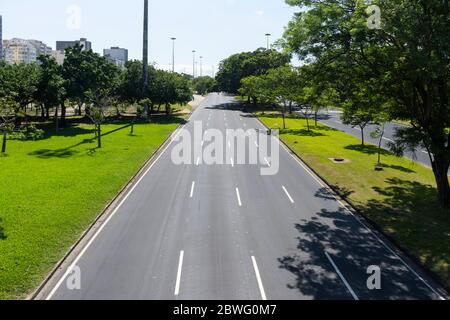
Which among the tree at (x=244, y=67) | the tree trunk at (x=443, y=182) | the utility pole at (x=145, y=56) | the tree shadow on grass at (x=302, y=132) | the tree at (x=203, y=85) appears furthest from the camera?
the tree at (x=203, y=85)

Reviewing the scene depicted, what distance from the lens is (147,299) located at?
13.7 m

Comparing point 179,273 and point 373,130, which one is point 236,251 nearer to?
point 179,273

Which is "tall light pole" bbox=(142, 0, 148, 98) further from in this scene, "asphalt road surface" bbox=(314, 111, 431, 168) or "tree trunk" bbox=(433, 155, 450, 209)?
"tree trunk" bbox=(433, 155, 450, 209)

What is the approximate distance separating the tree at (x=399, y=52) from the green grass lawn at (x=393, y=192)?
105 inches

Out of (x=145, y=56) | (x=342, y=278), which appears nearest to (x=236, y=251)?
(x=342, y=278)

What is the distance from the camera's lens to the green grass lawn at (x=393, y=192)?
60.7 feet

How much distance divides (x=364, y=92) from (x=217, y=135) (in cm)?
2889

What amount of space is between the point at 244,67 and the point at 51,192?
268 feet

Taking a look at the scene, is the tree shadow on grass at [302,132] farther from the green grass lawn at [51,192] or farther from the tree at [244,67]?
the tree at [244,67]

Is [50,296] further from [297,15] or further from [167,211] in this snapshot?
[297,15]

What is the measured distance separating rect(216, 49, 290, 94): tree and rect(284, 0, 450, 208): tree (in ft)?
241

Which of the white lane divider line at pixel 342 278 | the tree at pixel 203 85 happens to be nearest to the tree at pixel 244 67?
the tree at pixel 203 85

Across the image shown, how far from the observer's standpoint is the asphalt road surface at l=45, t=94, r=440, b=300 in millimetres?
14523

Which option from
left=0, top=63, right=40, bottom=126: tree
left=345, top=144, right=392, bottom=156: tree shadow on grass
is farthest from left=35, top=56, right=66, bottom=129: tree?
left=345, top=144, right=392, bottom=156: tree shadow on grass
